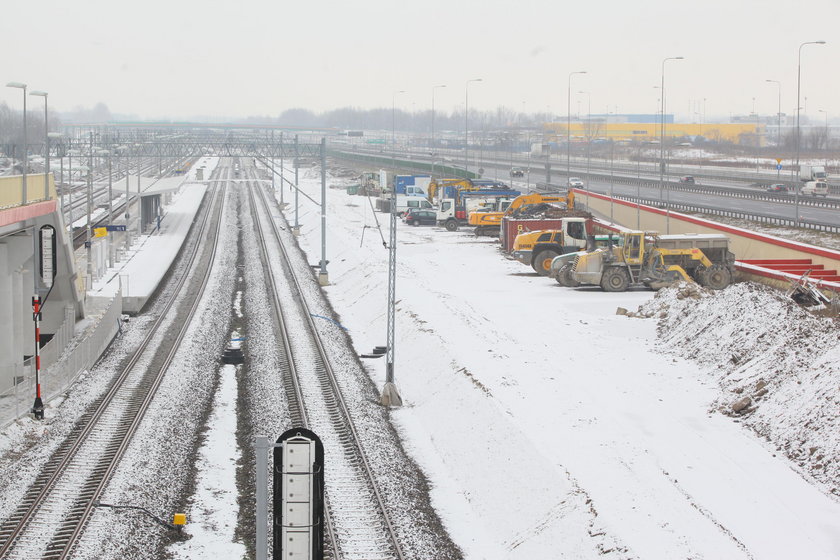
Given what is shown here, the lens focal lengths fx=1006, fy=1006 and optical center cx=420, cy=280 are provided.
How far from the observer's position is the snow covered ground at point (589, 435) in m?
13.7

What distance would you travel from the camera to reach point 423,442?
63.4ft

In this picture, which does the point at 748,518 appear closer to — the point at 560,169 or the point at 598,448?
the point at 598,448

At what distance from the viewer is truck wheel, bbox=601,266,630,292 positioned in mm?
37062

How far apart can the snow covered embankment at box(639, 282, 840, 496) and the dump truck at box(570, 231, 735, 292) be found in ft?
21.5

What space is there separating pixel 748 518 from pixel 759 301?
12164 millimetres

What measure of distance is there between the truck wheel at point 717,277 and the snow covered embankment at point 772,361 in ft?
20.0

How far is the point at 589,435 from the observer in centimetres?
1809

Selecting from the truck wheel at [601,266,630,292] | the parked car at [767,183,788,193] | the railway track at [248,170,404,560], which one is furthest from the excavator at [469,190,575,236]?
the parked car at [767,183,788,193]

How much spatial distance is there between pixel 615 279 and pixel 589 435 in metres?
19.6

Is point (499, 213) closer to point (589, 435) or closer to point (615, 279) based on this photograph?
point (615, 279)

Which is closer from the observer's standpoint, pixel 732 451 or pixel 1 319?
pixel 732 451

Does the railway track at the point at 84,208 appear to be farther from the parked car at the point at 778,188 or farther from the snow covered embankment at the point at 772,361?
the parked car at the point at 778,188

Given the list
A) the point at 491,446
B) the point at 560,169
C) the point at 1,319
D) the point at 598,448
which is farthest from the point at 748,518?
the point at 560,169

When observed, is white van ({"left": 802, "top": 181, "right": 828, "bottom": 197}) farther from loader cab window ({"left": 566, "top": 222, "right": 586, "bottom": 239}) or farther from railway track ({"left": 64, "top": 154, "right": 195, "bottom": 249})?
railway track ({"left": 64, "top": 154, "right": 195, "bottom": 249})
